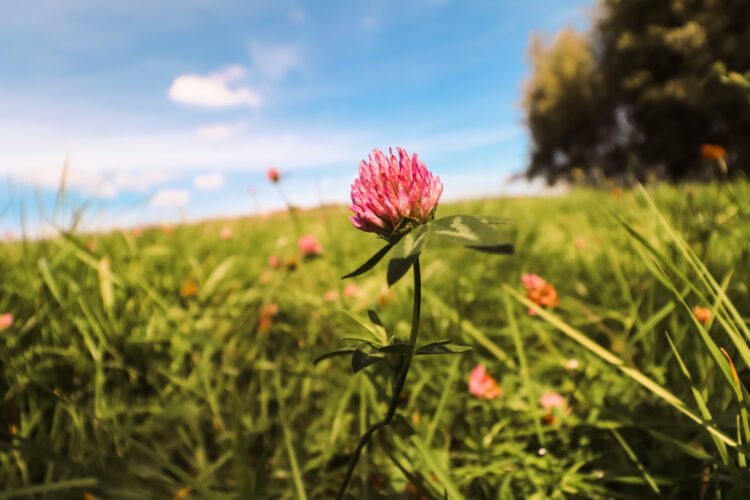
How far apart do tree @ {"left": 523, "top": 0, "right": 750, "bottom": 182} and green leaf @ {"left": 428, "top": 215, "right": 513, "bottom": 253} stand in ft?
38.7

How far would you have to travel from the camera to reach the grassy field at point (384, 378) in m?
0.91

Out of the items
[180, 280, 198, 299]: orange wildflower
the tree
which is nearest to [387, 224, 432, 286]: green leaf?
[180, 280, 198, 299]: orange wildflower

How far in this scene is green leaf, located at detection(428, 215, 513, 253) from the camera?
0.50m

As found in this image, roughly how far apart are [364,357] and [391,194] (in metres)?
0.26

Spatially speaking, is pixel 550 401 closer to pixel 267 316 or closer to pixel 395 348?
pixel 395 348

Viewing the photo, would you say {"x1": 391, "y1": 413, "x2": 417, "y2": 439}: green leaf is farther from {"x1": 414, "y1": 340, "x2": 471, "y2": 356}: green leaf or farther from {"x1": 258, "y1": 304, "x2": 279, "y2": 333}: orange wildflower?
{"x1": 258, "y1": 304, "x2": 279, "y2": 333}: orange wildflower

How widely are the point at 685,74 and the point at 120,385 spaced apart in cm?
1945

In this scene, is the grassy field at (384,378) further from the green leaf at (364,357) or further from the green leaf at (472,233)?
the green leaf at (472,233)

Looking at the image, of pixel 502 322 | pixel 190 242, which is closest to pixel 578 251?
pixel 502 322

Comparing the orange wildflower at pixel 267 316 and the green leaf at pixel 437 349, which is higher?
the green leaf at pixel 437 349

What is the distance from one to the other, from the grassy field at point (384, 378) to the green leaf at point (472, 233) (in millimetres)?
286

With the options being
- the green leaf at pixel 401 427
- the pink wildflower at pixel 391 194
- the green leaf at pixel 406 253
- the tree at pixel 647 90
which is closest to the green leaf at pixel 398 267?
the green leaf at pixel 406 253

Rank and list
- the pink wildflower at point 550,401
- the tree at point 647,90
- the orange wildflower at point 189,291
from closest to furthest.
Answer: the pink wildflower at point 550,401 < the orange wildflower at point 189,291 < the tree at point 647,90

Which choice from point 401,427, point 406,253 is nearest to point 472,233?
point 406,253
